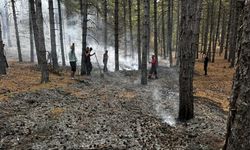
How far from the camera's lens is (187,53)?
10898 millimetres

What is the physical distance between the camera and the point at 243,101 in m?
3.64

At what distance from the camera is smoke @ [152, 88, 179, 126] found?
11734mm

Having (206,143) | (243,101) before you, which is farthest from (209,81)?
(243,101)

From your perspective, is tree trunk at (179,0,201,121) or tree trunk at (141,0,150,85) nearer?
tree trunk at (179,0,201,121)

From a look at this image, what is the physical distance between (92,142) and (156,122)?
3061 mm

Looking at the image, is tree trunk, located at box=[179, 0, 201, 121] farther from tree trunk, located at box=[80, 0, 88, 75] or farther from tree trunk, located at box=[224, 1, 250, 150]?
tree trunk, located at box=[80, 0, 88, 75]

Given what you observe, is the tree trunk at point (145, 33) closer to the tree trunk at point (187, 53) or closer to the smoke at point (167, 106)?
the smoke at point (167, 106)

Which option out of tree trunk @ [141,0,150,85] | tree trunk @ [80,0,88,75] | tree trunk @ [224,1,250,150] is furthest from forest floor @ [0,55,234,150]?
tree trunk @ [80,0,88,75]

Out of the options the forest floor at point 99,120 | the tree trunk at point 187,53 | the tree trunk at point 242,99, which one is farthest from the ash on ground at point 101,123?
the tree trunk at point 242,99

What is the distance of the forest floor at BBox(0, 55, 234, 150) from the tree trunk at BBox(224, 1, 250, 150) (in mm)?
4861

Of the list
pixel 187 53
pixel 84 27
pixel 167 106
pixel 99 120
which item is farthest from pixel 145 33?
pixel 99 120

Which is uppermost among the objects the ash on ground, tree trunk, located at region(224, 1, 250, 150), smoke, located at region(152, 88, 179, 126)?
tree trunk, located at region(224, 1, 250, 150)

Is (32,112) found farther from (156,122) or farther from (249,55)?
(249,55)

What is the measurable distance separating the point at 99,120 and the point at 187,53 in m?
3.81
